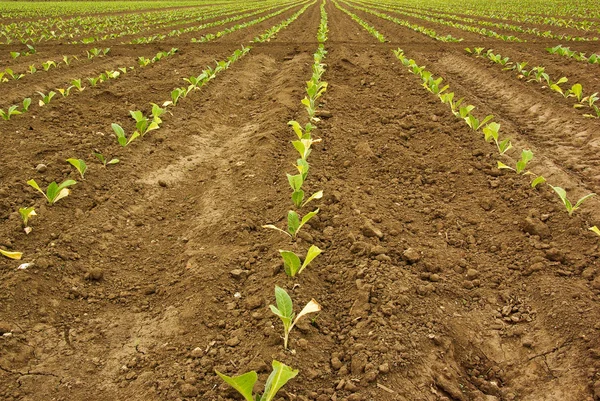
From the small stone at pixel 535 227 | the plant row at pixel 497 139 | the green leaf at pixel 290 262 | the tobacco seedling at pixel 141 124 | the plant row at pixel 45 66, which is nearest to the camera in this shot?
the green leaf at pixel 290 262

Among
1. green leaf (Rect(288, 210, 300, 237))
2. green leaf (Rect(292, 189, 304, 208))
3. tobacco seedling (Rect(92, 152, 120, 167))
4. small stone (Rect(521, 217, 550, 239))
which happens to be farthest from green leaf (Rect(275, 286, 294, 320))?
tobacco seedling (Rect(92, 152, 120, 167))

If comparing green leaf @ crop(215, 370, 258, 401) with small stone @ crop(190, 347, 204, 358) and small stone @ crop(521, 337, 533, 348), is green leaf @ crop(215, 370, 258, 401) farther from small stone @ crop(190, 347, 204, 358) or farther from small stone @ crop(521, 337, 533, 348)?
small stone @ crop(521, 337, 533, 348)

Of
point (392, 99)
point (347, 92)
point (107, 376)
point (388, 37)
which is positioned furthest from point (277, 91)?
point (388, 37)

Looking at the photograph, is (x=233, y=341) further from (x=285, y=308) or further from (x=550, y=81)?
(x=550, y=81)

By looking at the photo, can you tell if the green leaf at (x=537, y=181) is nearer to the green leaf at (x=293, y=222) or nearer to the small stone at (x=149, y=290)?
the green leaf at (x=293, y=222)

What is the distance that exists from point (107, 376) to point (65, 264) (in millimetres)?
1015

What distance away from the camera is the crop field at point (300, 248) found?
6.32ft

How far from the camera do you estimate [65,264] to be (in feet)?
8.81

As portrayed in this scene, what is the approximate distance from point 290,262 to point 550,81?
617 centimetres

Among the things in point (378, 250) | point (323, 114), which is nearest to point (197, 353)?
point (378, 250)

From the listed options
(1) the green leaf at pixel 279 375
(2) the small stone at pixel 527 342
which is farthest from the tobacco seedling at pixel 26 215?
(2) the small stone at pixel 527 342

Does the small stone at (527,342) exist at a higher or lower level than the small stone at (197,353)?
lower

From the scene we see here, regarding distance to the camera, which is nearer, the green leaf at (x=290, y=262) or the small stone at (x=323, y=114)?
the green leaf at (x=290, y=262)

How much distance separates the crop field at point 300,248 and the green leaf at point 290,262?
1 centimetres
